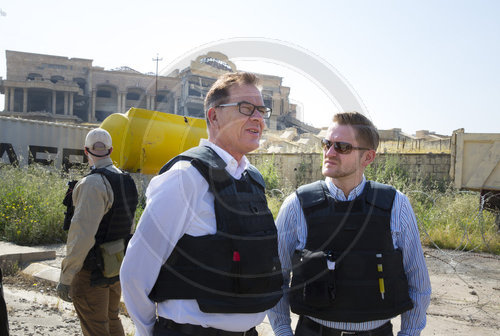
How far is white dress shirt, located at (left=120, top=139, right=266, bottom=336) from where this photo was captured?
62.9 inches

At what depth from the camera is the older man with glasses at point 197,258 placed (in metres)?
1.60

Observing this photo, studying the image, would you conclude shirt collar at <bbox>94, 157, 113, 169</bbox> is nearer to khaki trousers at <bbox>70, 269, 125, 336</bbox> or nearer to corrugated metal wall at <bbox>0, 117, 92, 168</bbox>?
khaki trousers at <bbox>70, 269, 125, 336</bbox>

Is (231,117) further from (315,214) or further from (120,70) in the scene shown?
(120,70)

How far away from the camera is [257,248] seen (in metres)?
1.71

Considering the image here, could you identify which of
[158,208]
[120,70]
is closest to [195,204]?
[158,208]

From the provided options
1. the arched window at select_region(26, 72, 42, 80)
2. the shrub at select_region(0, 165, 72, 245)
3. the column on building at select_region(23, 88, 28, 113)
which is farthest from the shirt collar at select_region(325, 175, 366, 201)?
the arched window at select_region(26, 72, 42, 80)

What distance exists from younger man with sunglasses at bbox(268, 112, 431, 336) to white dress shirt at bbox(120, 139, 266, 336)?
1.62ft

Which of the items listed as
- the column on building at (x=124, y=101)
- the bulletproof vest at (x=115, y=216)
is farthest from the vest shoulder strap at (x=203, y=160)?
the column on building at (x=124, y=101)

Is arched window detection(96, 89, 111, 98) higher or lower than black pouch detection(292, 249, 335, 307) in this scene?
higher

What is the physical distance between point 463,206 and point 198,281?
9127 millimetres

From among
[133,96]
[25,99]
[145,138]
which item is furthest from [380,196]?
[25,99]

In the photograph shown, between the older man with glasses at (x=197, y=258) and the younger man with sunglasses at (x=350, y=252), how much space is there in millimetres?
374

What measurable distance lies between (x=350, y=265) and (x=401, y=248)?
0.31 m

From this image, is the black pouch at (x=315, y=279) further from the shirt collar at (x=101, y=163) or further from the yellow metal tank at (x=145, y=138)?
the yellow metal tank at (x=145, y=138)
